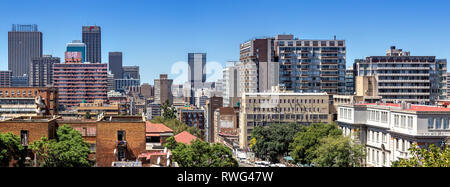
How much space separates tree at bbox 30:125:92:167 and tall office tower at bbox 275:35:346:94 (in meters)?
111

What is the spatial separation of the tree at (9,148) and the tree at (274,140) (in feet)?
184

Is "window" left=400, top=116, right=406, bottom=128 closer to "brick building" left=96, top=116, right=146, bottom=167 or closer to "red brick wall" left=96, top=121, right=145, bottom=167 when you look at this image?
"red brick wall" left=96, top=121, right=145, bottom=167

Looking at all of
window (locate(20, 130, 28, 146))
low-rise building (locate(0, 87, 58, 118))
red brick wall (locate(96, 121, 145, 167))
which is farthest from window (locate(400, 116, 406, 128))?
low-rise building (locate(0, 87, 58, 118))

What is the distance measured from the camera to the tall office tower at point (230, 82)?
569 feet

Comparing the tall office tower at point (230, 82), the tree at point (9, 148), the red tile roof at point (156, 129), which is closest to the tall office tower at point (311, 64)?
the tall office tower at point (230, 82)

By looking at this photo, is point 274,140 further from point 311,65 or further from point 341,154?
point 311,65

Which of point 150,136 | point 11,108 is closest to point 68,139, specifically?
point 150,136

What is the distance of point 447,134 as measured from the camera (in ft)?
188

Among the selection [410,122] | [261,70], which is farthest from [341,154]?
[261,70]

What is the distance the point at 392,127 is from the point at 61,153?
1486 inches

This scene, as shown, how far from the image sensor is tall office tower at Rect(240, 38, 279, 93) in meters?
156

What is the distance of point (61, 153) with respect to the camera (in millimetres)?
41938

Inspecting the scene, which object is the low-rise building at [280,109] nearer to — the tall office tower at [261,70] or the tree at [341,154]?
the tall office tower at [261,70]
